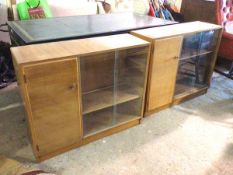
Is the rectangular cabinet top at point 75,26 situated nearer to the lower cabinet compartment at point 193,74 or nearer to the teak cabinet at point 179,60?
the teak cabinet at point 179,60

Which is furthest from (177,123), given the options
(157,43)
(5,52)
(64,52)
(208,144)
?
(5,52)

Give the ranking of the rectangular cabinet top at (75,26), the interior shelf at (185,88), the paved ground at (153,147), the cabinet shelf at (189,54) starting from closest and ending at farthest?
1. the paved ground at (153,147)
2. the rectangular cabinet top at (75,26)
3. the cabinet shelf at (189,54)
4. the interior shelf at (185,88)

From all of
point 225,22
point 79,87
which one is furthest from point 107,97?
point 225,22

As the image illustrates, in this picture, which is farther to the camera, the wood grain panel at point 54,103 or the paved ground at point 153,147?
the paved ground at point 153,147

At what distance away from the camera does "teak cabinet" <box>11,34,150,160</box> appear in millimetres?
1303

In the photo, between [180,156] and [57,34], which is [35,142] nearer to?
[57,34]

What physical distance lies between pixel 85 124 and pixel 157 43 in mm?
854

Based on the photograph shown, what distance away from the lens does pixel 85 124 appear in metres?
1.77

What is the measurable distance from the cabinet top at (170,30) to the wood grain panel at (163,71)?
2.2 inches

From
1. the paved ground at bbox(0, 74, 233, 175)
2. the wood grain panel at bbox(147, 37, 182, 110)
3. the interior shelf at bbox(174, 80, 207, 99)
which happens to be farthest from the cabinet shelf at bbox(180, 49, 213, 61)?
the paved ground at bbox(0, 74, 233, 175)

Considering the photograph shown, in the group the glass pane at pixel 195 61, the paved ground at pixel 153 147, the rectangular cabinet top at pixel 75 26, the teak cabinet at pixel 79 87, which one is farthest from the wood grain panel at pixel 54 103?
the glass pane at pixel 195 61

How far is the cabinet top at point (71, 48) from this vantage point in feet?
4.22

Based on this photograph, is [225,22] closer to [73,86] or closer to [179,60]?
[179,60]

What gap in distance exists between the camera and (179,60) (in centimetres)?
205
